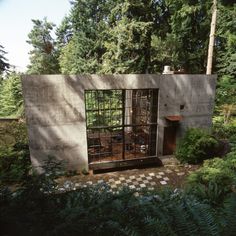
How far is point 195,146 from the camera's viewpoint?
791cm

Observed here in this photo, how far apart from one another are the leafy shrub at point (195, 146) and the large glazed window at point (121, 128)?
1.11 meters

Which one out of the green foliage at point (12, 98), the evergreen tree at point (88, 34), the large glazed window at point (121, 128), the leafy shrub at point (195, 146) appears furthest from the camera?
the evergreen tree at point (88, 34)

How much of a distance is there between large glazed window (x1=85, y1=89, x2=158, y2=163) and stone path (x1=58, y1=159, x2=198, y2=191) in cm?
64

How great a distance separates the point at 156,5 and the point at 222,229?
17910 millimetres

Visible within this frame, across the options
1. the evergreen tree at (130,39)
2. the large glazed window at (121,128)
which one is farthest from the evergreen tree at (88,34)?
the large glazed window at (121,128)

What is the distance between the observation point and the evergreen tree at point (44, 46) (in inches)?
978

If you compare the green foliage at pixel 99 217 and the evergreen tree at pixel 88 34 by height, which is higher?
the evergreen tree at pixel 88 34

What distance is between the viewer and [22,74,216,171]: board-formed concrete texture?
690cm

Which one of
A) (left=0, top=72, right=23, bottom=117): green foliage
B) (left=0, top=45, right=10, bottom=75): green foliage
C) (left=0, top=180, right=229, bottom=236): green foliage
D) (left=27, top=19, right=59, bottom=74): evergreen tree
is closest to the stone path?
(left=0, top=180, right=229, bottom=236): green foliage

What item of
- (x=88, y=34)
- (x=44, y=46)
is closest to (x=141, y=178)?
(x=88, y=34)

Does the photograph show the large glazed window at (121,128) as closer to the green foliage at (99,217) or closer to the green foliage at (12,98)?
the green foliage at (99,217)

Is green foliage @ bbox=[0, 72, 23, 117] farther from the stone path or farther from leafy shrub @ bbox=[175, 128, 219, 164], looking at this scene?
leafy shrub @ bbox=[175, 128, 219, 164]

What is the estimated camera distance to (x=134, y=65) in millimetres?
15383

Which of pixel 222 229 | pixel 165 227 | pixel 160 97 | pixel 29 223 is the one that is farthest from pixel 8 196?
pixel 160 97
